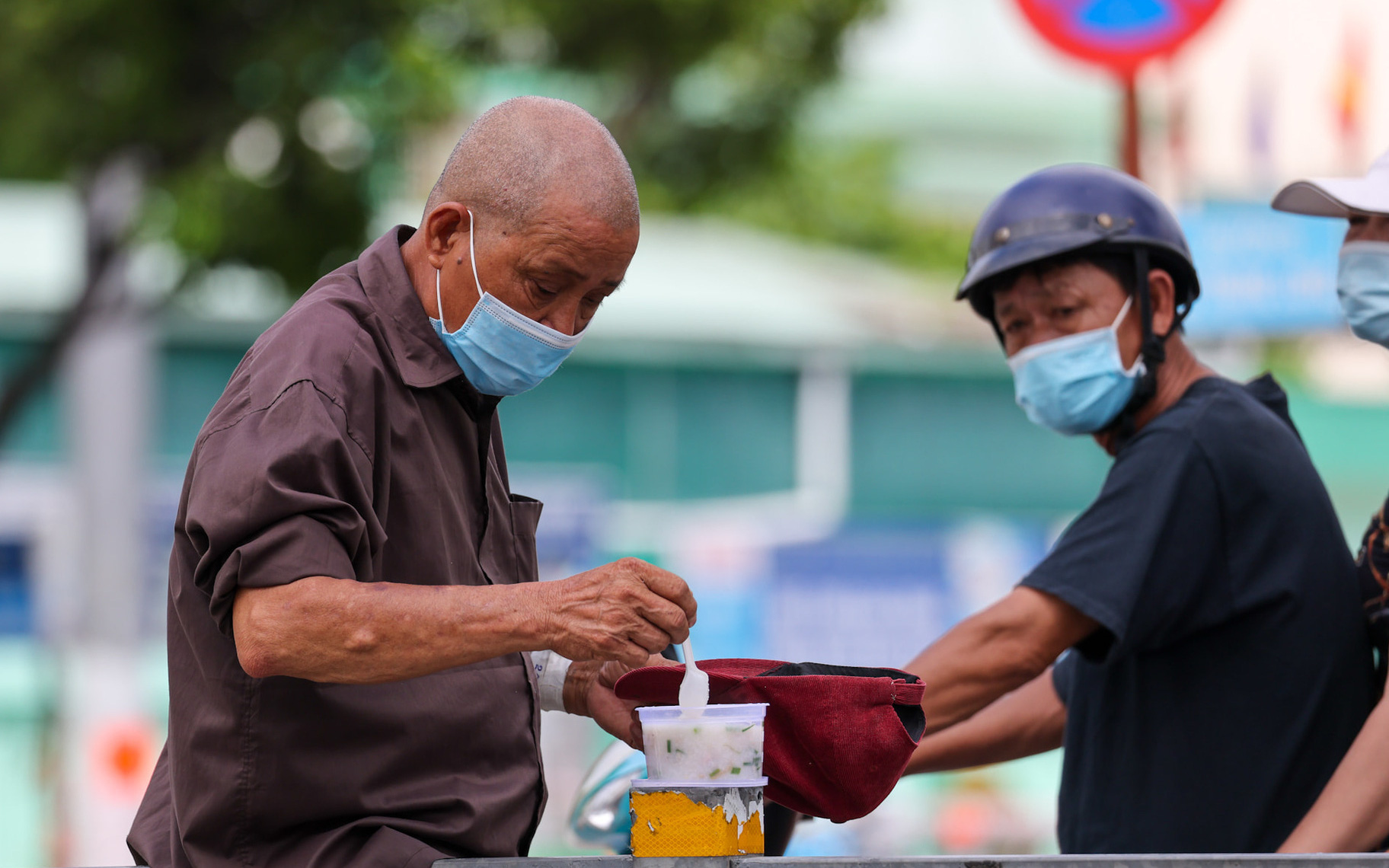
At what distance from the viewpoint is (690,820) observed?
212 centimetres

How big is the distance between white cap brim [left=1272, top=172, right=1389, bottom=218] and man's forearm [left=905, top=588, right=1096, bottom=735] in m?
0.97

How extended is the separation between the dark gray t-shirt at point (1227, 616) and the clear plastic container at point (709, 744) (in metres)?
0.94

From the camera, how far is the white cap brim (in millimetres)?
2986

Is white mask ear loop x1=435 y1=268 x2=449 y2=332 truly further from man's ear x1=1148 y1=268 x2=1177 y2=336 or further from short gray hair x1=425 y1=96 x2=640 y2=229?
man's ear x1=1148 y1=268 x2=1177 y2=336

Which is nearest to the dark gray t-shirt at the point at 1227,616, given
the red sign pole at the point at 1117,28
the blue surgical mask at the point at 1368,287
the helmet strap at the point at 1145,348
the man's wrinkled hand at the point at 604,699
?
the helmet strap at the point at 1145,348

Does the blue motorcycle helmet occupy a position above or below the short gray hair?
below

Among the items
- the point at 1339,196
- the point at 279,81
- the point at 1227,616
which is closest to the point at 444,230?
the point at 1227,616

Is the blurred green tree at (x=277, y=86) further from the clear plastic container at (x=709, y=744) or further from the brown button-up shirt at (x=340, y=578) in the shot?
the clear plastic container at (x=709, y=744)

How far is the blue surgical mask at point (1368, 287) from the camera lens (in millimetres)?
3033

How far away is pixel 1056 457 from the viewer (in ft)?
57.7

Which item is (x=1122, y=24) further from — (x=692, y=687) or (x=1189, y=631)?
(x=692, y=687)

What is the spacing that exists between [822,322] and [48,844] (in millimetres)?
11051

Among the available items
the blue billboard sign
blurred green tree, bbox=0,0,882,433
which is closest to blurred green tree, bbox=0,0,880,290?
blurred green tree, bbox=0,0,882,433

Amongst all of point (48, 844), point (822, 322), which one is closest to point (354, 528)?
point (48, 844)
